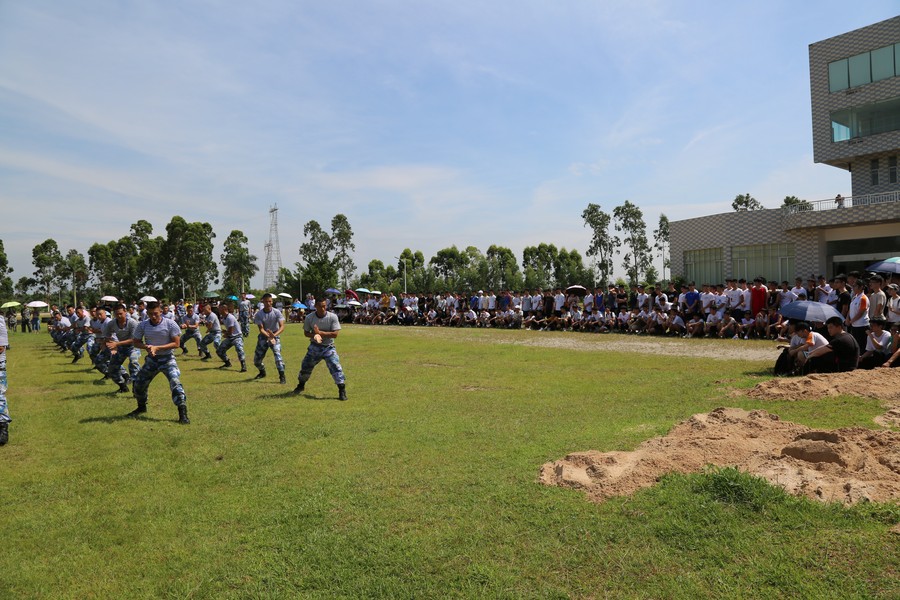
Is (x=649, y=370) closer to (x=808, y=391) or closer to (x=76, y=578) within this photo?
(x=808, y=391)

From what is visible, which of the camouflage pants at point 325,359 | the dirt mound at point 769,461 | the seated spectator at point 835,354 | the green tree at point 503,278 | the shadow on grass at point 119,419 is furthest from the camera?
Answer: the green tree at point 503,278

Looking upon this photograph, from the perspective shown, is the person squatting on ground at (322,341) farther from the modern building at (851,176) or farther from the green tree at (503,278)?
the green tree at (503,278)

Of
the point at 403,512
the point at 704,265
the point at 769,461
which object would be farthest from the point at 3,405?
the point at 704,265

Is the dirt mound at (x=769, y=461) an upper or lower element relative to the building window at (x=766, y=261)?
lower

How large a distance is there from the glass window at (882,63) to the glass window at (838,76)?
1360 mm

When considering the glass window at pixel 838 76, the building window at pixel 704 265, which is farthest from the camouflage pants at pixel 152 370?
the glass window at pixel 838 76

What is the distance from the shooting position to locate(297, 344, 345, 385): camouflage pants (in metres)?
10.4

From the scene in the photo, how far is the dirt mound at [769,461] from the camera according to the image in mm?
4617

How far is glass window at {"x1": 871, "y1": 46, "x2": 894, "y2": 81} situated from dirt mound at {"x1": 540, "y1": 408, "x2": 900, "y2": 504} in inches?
1332

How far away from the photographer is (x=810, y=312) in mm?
10172

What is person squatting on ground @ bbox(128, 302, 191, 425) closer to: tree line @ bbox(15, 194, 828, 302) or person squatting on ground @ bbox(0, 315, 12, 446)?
person squatting on ground @ bbox(0, 315, 12, 446)

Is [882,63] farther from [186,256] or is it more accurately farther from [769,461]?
[186,256]

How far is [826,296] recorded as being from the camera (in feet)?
53.8

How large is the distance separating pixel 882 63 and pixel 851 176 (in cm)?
615
